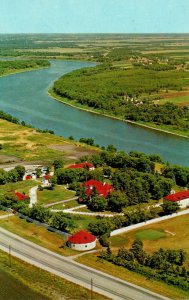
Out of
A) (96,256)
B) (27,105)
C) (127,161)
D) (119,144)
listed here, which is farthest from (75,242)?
(27,105)

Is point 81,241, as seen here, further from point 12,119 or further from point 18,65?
point 18,65

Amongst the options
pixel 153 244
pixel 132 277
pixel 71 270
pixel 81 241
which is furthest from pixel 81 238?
pixel 132 277

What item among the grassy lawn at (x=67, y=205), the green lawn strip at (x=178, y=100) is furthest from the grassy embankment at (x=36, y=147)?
the green lawn strip at (x=178, y=100)

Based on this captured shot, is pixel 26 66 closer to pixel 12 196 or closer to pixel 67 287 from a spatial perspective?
pixel 12 196

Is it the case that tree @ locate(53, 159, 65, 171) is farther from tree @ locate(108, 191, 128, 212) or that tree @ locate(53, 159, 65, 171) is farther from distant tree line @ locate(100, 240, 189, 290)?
distant tree line @ locate(100, 240, 189, 290)

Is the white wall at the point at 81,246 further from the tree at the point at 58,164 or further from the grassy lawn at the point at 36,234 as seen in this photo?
the tree at the point at 58,164

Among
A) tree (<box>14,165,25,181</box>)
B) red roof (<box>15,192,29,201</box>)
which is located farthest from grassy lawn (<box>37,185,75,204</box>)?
tree (<box>14,165,25,181</box>)

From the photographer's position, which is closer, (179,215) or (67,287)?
(67,287)
